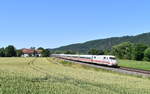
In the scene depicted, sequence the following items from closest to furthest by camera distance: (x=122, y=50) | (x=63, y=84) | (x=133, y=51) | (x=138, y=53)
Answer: (x=63, y=84) → (x=138, y=53) → (x=133, y=51) → (x=122, y=50)

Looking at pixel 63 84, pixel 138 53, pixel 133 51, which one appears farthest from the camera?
pixel 133 51

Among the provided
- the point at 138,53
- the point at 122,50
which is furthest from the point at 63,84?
the point at 122,50

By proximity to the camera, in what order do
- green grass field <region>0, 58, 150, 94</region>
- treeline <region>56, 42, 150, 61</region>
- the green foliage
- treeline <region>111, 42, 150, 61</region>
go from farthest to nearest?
the green foliage
treeline <region>56, 42, 150, 61</region>
treeline <region>111, 42, 150, 61</region>
green grass field <region>0, 58, 150, 94</region>

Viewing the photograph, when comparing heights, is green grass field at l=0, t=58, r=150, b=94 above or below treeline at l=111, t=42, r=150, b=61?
below

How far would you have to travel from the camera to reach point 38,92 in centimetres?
1172

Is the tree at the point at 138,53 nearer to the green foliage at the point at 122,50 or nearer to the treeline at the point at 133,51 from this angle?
the treeline at the point at 133,51

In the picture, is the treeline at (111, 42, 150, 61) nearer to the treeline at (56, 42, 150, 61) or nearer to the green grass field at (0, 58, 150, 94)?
the treeline at (56, 42, 150, 61)

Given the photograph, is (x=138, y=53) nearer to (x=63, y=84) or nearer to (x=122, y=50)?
(x=122, y=50)

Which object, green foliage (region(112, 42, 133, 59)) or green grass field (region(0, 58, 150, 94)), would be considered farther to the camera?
green foliage (region(112, 42, 133, 59))

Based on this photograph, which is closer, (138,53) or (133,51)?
(138,53)

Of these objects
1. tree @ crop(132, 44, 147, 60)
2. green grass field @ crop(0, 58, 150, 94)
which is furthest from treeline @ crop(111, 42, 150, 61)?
green grass field @ crop(0, 58, 150, 94)

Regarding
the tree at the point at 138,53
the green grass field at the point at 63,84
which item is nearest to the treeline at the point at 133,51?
the tree at the point at 138,53

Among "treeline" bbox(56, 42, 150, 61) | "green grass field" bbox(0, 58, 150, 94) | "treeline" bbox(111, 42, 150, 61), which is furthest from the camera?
"treeline" bbox(56, 42, 150, 61)

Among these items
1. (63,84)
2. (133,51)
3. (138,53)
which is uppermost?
(133,51)
